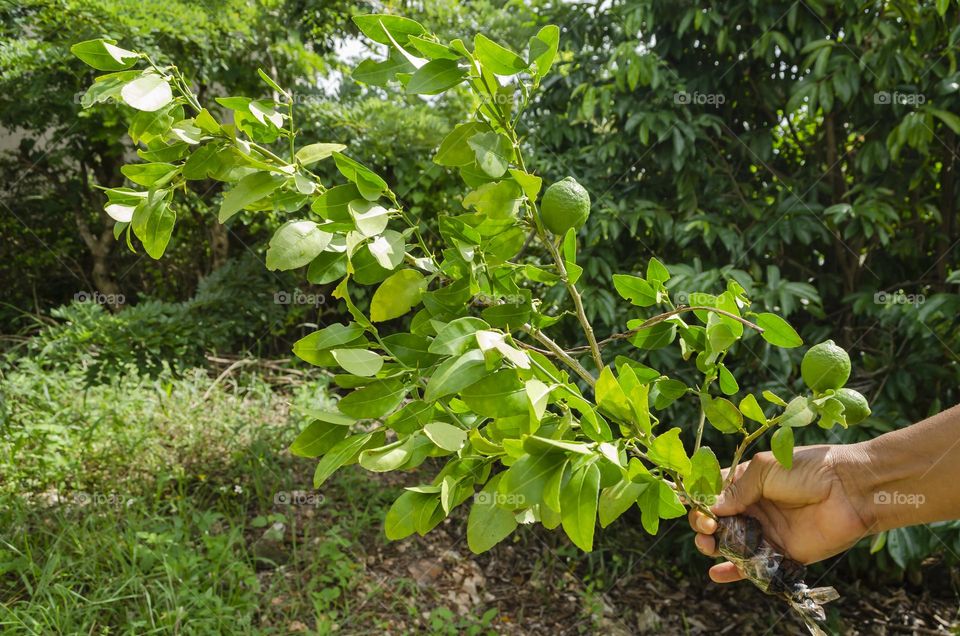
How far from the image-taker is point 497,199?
2.31 feet

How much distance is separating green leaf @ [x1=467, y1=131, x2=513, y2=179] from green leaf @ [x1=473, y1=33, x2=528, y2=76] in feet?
0.21

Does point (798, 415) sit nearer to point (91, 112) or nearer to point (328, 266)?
point (328, 266)

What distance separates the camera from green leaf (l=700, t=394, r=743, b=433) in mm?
846

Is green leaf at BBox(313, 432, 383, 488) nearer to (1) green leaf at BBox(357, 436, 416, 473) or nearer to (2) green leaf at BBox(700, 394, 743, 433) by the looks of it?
(1) green leaf at BBox(357, 436, 416, 473)

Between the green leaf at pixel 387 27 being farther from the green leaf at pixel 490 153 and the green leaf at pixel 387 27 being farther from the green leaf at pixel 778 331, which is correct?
the green leaf at pixel 778 331

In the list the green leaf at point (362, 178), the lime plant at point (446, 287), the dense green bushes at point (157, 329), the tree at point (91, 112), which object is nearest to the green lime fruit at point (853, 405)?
the lime plant at point (446, 287)

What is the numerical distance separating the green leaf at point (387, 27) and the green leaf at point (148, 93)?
0.21m

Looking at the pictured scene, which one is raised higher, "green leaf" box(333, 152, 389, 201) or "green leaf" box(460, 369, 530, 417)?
"green leaf" box(333, 152, 389, 201)

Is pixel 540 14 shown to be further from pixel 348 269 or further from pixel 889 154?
pixel 348 269

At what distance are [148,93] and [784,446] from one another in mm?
764

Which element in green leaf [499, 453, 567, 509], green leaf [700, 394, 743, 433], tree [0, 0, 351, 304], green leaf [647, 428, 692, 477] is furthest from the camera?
tree [0, 0, 351, 304]

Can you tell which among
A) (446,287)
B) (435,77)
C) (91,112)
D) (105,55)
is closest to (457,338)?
(446,287)

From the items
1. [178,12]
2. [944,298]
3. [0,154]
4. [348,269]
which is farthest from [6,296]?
[944,298]

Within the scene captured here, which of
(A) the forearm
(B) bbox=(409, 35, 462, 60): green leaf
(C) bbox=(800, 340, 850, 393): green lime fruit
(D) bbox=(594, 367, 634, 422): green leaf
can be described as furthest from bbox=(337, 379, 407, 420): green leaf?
(A) the forearm
